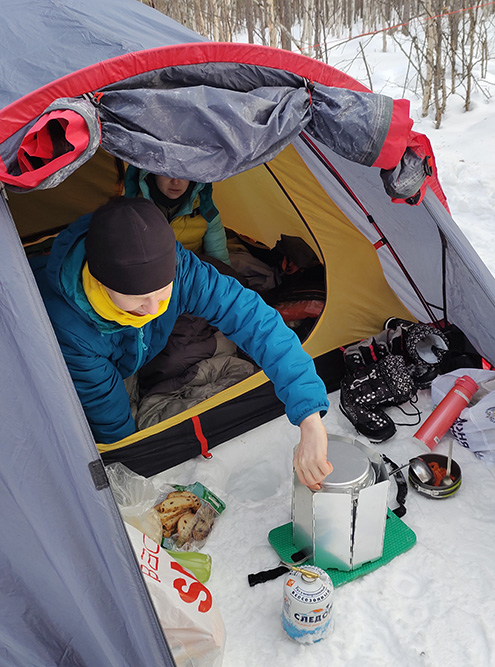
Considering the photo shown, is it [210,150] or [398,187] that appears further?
[398,187]

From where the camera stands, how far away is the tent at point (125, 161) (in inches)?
45.7

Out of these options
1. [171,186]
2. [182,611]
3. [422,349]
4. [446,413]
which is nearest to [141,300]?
[182,611]

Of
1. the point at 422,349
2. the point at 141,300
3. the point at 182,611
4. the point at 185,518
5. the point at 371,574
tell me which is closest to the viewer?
the point at 182,611

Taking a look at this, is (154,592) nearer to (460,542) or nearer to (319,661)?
(319,661)

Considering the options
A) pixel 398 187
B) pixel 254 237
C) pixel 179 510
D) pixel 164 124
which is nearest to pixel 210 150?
pixel 164 124

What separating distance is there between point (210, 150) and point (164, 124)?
12cm

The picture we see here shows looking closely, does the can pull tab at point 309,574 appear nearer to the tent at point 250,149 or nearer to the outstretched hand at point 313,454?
the outstretched hand at point 313,454

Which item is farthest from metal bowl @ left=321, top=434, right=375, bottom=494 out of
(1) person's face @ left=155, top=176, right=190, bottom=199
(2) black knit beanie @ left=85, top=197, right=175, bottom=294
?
(1) person's face @ left=155, top=176, right=190, bottom=199

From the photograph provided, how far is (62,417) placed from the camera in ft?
3.80

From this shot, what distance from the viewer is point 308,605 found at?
130 centimetres

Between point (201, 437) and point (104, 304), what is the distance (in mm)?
719

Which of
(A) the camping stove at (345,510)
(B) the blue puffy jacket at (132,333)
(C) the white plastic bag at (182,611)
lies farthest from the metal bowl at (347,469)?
(C) the white plastic bag at (182,611)

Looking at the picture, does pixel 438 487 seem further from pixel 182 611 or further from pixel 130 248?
pixel 130 248

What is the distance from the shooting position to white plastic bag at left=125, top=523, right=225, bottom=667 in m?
1.25
